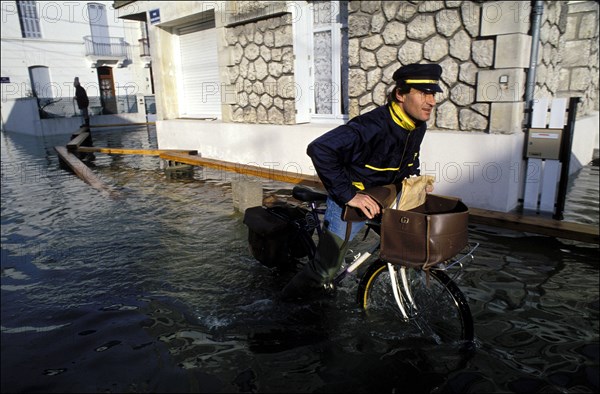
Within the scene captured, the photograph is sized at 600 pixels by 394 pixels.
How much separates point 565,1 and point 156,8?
9.36 m

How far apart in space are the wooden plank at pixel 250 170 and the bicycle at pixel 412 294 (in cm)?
396

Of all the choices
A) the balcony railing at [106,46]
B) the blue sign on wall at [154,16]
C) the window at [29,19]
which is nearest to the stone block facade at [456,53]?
the blue sign on wall at [154,16]

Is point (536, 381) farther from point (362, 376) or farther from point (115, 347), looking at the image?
point (115, 347)

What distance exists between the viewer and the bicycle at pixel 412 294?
2943mm

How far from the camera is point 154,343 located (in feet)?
10.6

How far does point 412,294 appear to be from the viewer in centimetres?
323

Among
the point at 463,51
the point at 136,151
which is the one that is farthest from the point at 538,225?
the point at 136,151

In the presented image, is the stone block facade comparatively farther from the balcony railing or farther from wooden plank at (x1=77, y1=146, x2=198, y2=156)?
the balcony railing

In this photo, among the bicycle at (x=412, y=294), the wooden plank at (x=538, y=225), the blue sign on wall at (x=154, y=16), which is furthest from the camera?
the blue sign on wall at (x=154, y=16)

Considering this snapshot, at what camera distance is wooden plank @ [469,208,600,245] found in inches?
187

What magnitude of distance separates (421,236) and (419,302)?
2.97 ft

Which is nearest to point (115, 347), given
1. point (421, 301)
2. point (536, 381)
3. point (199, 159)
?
point (421, 301)

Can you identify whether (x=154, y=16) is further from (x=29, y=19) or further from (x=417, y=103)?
(x=29, y=19)

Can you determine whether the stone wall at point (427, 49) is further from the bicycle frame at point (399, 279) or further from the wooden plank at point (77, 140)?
the wooden plank at point (77, 140)
